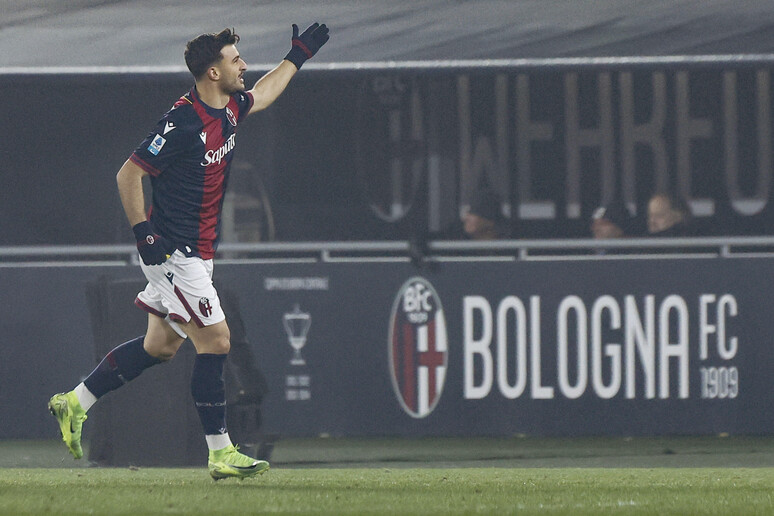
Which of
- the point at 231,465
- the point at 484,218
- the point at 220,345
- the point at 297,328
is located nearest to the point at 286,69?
the point at 220,345

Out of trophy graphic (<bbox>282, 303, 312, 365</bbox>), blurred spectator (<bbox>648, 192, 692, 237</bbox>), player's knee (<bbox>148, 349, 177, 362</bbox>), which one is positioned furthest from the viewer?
blurred spectator (<bbox>648, 192, 692, 237</bbox>)

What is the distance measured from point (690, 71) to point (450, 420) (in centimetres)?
281

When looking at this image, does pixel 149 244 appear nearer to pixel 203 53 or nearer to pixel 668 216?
pixel 203 53

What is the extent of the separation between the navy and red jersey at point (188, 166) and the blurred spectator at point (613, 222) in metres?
4.22

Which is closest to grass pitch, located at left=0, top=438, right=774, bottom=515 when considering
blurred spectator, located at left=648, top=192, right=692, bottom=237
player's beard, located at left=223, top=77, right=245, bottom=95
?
blurred spectator, located at left=648, top=192, right=692, bottom=237

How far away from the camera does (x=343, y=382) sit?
29.9 ft

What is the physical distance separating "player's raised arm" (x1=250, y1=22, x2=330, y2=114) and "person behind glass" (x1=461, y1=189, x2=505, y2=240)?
11.2 feet

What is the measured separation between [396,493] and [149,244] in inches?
53.6

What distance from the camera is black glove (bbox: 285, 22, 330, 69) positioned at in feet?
22.1

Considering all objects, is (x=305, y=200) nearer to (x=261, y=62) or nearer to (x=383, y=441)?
(x=261, y=62)

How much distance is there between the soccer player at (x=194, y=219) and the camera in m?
6.07

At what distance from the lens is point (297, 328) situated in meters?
9.13

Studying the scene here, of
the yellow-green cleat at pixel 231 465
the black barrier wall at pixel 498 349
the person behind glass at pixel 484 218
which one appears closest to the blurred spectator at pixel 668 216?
the black barrier wall at pixel 498 349

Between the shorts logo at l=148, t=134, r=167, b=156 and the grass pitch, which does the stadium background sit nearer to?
the grass pitch
